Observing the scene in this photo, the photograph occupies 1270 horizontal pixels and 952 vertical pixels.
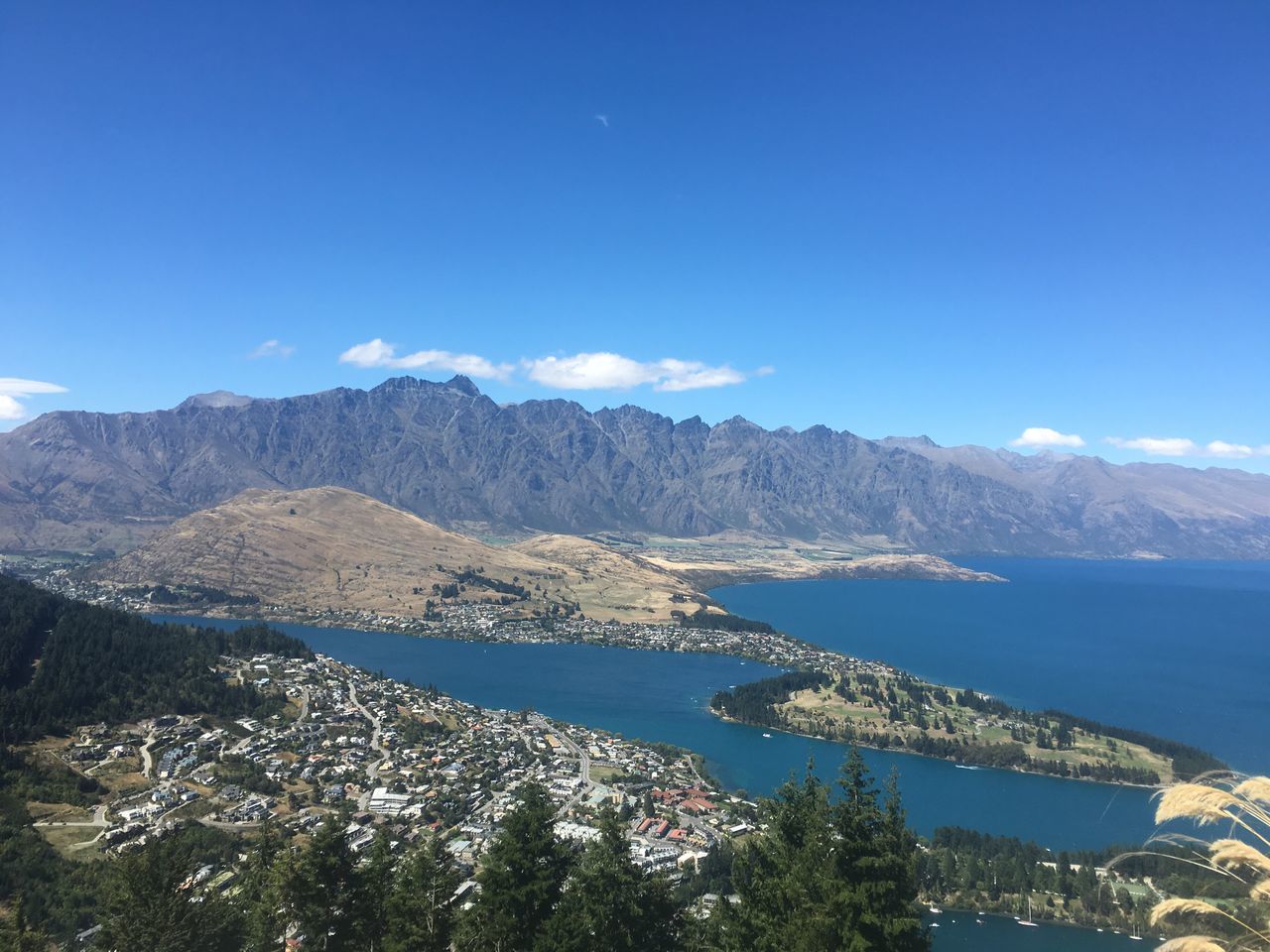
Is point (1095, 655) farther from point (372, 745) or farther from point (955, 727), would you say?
point (372, 745)

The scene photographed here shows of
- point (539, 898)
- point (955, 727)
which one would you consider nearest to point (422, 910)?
→ point (539, 898)

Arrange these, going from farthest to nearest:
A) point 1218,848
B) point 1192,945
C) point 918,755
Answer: point 918,755, point 1218,848, point 1192,945

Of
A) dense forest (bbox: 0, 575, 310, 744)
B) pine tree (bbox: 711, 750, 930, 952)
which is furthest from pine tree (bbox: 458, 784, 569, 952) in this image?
dense forest (bbox: 0, 575, 310, 744)

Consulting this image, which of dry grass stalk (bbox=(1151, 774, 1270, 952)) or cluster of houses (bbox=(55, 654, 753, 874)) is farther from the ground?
dry grass stalk (bbox=(1151, 774, 1270, 952))

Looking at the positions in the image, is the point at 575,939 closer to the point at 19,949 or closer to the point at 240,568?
the point at 19,949

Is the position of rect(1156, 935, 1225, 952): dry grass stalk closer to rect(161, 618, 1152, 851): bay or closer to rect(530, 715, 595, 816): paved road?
rect(161, 618, 1152, 851): bay

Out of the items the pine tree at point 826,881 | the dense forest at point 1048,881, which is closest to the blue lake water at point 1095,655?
the dense forest at point 1048,881

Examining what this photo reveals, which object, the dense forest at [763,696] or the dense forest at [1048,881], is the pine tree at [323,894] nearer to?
the dense forest at [1048,881]
